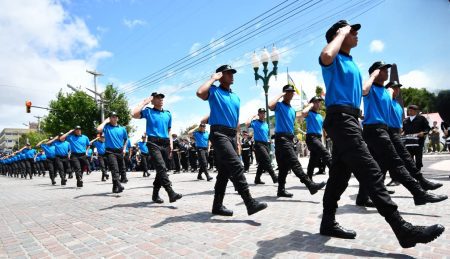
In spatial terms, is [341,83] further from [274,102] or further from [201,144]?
[201,144]

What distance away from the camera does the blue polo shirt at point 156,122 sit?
20.8 ft

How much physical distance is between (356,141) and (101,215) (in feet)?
13.9

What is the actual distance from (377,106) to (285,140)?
6.01 ft

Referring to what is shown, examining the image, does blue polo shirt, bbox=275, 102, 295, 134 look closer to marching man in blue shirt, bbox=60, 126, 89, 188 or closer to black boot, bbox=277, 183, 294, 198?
black boot, bbox=277, 183, 294, 198

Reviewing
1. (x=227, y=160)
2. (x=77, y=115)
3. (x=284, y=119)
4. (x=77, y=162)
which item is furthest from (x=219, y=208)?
(x=77, y=115)

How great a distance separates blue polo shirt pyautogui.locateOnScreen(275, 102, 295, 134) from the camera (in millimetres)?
6449

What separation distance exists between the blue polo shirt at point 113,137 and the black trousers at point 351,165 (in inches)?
244

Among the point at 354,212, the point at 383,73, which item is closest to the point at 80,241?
the point at 354,212

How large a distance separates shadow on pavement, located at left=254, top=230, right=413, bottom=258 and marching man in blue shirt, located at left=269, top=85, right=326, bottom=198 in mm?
2416

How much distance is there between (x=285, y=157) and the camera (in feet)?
20.3

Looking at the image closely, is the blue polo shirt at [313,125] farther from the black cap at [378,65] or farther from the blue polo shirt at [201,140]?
the blue polo shirt at [201,140]

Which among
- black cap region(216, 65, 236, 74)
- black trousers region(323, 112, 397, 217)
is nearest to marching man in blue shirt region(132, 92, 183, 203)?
black cap region(216, 65, 236, 74)

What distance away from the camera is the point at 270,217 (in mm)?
4590

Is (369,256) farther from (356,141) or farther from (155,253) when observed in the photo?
(155,253)
